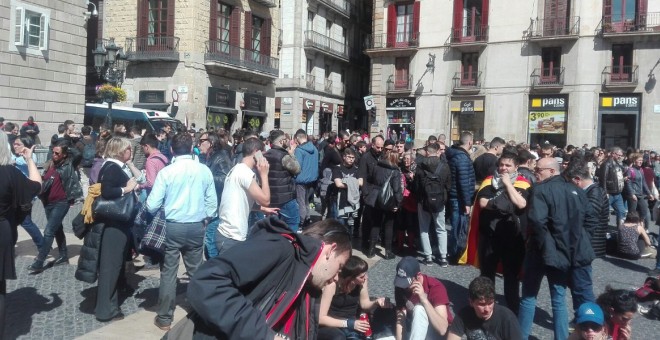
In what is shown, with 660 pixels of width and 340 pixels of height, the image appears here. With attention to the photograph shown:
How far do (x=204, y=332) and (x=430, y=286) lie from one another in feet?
9.71

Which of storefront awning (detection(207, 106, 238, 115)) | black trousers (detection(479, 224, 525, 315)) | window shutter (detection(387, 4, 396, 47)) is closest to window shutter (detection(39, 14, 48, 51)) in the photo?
storefront awning (detection(207, 106, 238, 115))

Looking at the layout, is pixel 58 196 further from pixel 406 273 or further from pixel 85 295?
pixel 406 273

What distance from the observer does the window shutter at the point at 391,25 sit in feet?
116

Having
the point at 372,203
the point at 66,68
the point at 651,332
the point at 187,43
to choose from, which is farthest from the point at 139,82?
the point at 651,332

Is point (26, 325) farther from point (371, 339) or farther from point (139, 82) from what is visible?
point (139, 82)

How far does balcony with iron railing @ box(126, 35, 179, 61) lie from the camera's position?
26281 millimetres

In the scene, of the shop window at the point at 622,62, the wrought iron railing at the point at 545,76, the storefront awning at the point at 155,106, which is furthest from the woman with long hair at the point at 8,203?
the shop window at the point at 622,62

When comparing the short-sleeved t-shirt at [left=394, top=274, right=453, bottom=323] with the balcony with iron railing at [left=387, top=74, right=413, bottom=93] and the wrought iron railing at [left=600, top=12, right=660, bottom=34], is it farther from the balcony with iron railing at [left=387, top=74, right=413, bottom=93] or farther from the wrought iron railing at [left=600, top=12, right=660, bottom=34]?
the balcony with iron railing at [left=387, top=74, right=413, bottom=93]

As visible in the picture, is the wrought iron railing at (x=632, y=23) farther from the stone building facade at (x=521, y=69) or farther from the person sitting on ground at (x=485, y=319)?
the person sitting on ground at (x=485, y=319)

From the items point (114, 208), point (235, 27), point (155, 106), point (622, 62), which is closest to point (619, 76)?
point (622, 62)

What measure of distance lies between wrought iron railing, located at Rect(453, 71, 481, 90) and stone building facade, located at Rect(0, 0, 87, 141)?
20.5 metres

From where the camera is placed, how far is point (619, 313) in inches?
177

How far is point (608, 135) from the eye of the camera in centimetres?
3042

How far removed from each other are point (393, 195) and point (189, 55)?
20.0 meters
